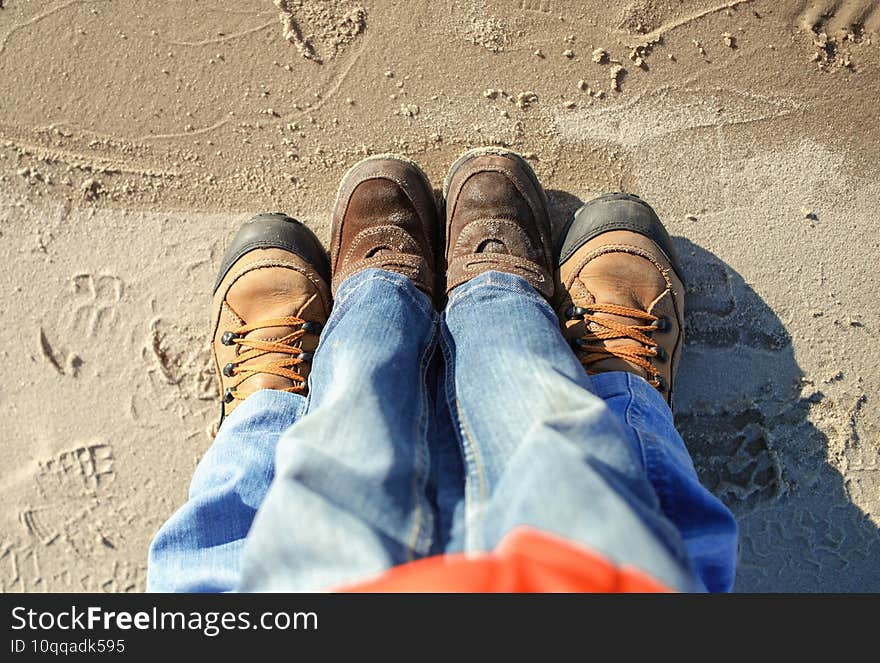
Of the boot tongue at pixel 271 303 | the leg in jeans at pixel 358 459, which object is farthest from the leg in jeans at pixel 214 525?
the boot tongue at pixel 271 303

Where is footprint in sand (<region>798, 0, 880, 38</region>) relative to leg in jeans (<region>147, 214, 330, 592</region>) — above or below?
above

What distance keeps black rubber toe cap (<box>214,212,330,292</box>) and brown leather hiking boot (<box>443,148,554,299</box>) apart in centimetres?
37

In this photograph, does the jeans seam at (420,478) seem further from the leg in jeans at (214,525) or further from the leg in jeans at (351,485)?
the leg in jeans at (214,525)

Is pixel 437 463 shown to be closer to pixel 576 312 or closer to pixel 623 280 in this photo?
pixel 576 312

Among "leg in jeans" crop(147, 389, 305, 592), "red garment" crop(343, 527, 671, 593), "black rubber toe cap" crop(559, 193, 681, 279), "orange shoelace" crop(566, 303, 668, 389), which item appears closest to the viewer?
"red garment" crop(343, 527, 671, 593)

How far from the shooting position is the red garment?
78 centimetres

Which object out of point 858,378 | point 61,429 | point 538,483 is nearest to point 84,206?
point 61,429

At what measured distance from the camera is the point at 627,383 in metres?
1.40

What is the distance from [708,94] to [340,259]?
1085mm

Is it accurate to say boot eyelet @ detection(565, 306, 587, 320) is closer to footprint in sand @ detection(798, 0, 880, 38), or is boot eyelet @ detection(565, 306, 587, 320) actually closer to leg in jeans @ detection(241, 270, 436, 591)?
leg in jeans @ detection(241, 270, 436, 591)

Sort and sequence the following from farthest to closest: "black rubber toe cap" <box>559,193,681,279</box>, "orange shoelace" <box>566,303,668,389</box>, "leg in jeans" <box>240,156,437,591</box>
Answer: "black rubber toe cap" <box>559,193,681,279</box>, "orange shoelace" <box>566,303,668,389</box>, "leg in jeans" <box>240,156,437,591</box>

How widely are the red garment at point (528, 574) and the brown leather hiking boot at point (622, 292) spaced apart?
0.76m

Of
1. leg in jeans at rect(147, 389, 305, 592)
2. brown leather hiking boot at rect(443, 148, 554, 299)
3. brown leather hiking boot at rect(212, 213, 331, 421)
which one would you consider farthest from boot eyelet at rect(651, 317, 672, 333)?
leg in jeans at rect(147, 389, 305, 592)

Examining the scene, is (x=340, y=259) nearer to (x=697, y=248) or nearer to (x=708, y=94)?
(x=697, y=248)
